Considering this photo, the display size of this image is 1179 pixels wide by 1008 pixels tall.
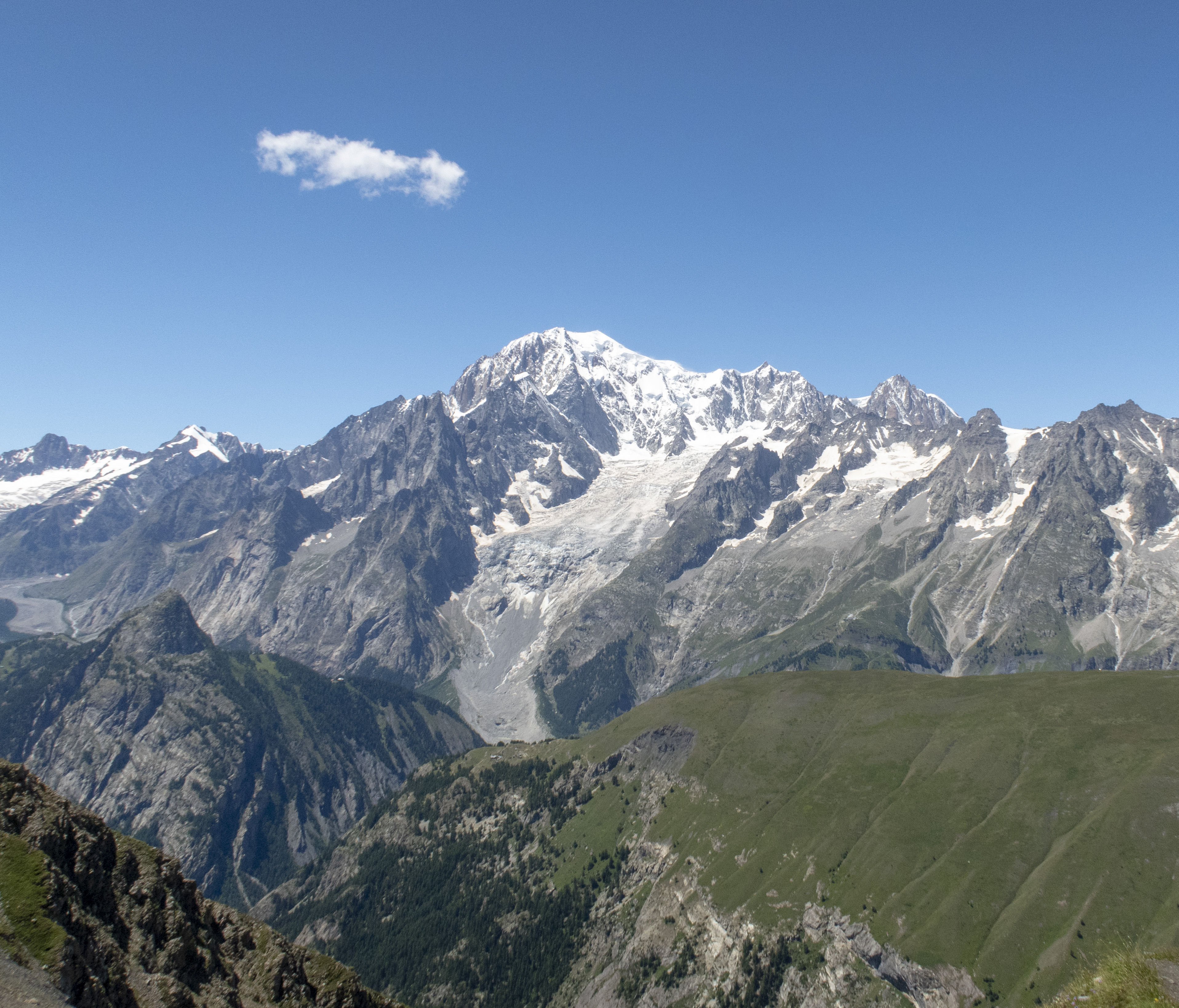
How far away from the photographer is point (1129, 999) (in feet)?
106

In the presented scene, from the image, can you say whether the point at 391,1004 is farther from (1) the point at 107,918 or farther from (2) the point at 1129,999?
(2) the point at 1129,999

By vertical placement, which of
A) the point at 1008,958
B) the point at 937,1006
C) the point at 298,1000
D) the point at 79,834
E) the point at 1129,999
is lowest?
the point at 937,1006

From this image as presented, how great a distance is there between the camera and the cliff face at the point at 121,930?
4897cm

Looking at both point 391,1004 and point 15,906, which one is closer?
point 15,906

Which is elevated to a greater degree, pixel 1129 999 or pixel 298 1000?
pixel 1129 999

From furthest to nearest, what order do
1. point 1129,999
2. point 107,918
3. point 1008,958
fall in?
point 1008,958 → point 107,918 → point 1129,999

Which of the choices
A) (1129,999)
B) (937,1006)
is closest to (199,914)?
(1129,999)

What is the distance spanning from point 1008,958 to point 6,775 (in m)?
217

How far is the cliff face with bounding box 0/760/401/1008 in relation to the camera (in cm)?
4897

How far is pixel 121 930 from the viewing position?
6334 centimetres

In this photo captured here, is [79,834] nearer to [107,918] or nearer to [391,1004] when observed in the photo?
[107,918]

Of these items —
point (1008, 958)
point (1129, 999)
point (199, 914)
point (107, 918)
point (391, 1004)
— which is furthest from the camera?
point (1008, 958)

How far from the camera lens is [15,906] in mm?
49656

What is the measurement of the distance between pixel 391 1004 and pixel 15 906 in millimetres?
60529
